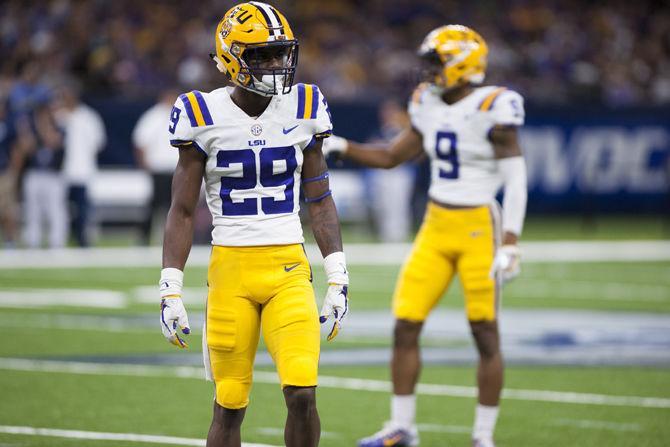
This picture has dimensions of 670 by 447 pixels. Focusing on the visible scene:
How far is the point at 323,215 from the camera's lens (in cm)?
488

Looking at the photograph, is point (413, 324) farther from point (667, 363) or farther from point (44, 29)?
point (44, 29)

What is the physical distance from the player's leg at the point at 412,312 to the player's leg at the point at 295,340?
1.54m

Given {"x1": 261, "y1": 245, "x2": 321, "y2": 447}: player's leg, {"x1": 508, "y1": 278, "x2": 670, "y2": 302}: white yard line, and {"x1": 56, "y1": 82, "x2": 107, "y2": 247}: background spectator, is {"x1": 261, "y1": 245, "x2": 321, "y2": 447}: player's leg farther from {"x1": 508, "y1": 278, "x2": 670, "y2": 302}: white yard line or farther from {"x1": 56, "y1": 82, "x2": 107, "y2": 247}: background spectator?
{"x1": 56, "y1": 82, "x2": 107, "y2": 247}: background spectator

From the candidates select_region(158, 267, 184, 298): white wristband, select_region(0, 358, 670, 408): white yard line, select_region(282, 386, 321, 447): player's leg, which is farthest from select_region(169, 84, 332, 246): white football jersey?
select_region(0, 358, 670, 408): white yard line

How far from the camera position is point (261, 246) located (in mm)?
4707

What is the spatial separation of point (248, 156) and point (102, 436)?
2.09 meters

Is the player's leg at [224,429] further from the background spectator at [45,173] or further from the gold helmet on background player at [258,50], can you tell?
the background spectator at [45,173]

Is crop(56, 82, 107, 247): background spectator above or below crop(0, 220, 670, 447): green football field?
above

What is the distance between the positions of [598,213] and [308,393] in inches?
609

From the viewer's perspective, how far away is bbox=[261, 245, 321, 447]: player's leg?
4559 millimetres

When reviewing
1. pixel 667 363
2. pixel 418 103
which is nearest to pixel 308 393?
pixel 418 103

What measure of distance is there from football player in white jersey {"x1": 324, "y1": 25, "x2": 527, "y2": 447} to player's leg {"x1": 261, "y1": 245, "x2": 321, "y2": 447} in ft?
5.03

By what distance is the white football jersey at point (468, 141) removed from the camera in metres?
6.23

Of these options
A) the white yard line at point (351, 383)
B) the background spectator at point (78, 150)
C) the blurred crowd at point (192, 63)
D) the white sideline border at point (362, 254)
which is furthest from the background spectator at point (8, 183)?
the white yard line at point (351, 383)
